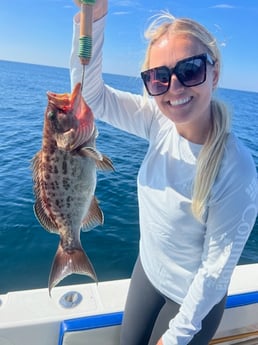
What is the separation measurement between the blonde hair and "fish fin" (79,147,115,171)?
0.42 m

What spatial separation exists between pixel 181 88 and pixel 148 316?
1367 mm

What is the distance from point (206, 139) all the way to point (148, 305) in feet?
3.49

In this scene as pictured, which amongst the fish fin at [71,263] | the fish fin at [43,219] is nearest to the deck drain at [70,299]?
the fish fin at [71,263]

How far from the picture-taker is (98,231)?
532 cm

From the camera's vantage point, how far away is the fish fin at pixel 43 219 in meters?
1.79

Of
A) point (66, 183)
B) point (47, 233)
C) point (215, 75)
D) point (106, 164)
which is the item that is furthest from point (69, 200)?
point (47, 233)

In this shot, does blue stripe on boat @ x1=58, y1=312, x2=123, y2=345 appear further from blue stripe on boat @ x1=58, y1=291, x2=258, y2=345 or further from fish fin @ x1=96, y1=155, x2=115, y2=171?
fish fin @ x1=96, y1=155, x2=115, y2=171

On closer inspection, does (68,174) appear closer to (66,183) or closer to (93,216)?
(66,183)

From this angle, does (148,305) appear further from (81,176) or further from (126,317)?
(81,176)

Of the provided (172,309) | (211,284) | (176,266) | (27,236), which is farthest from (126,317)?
(27,236)

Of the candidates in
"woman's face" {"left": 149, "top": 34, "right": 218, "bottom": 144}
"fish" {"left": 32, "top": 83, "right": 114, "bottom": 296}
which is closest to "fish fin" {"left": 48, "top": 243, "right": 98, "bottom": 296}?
"fish" {"left": 32, "top": 83, "right": 114, "bottom": 296}

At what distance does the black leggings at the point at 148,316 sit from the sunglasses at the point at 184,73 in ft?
3.82

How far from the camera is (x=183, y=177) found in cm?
179

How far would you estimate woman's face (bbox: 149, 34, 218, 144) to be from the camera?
5.41 ft
